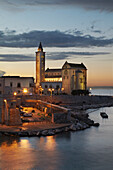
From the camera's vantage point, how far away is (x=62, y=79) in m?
124

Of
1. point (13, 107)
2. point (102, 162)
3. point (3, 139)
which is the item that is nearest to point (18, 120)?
point (13, 107)

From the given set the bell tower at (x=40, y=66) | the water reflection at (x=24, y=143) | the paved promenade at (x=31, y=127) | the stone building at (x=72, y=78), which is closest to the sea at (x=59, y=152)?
the water reflection at (x=24, y=143)

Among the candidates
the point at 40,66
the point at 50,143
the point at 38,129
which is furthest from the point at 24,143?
the point at 40,66

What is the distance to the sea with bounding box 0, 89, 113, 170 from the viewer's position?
A: 1197 inches

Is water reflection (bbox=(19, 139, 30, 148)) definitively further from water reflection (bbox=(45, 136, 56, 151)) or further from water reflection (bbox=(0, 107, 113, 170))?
water reflection (bbox=(45, 136, 56, 151))

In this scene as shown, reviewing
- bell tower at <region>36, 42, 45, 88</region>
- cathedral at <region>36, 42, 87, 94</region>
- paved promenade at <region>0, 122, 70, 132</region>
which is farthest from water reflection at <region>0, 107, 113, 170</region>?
bell tower at <region>36, 42, 45, 88</region>

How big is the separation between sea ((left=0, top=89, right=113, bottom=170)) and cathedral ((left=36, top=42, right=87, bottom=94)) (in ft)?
250

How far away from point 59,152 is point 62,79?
89367mm

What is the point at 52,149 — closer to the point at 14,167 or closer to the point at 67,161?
the point at 67,161

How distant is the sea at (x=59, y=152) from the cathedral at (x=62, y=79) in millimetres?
76192

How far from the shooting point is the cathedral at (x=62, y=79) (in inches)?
4754

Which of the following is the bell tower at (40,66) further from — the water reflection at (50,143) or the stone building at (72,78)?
the water reflection at (50,143)

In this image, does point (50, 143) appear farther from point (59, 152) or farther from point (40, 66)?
point (40, 66)

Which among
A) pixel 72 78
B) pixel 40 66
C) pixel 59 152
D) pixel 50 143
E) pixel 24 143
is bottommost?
pixel 59 152
